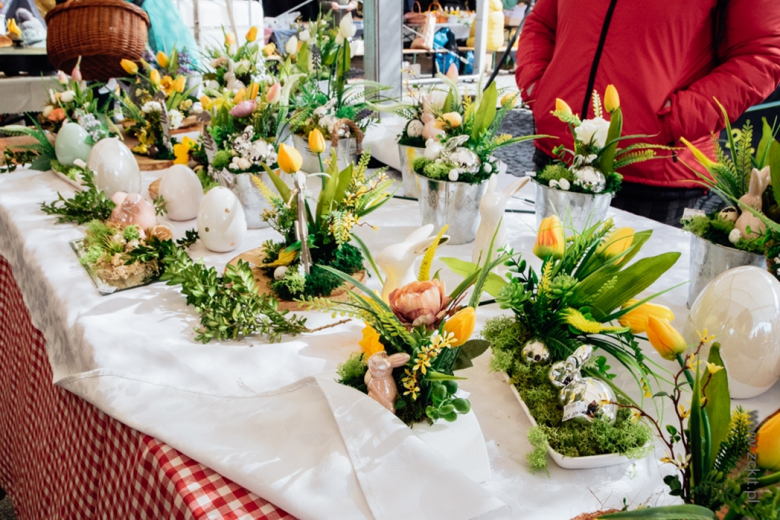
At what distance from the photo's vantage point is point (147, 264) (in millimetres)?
952

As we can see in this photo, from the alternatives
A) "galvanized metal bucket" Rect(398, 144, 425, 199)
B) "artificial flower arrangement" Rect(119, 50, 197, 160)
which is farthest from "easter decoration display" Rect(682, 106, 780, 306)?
"artificial flower arrangement" Rect(119, 50, 197, 160)

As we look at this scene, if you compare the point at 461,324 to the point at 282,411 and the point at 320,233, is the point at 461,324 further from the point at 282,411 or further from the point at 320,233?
the point at 320,233

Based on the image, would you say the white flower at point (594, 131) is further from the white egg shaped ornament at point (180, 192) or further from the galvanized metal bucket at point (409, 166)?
the white egg shaped ornament at point (180, 192)

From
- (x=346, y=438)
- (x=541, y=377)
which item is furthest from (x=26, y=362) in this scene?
Result: (x=541, y=377)

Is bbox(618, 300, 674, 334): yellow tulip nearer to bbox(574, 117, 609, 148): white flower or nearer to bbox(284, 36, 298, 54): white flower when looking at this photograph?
bbox(574, 117, 609, 148): white flower

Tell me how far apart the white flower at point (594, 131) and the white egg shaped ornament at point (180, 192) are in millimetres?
746

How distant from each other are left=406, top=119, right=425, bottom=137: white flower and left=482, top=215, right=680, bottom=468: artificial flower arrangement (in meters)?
0.59

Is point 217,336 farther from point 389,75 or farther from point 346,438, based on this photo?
point 389,75

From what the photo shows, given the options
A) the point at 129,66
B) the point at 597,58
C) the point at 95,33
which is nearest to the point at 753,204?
the point at 597,58

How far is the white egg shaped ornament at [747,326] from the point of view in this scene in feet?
2.06

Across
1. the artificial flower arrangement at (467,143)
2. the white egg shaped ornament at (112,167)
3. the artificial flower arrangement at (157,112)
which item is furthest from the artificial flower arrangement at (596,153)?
the artificial flower arrangement at (157,112)

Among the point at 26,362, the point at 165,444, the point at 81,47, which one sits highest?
the point at 81,47

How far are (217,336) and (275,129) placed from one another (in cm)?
53

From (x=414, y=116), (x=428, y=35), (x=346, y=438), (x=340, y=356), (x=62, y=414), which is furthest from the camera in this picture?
(x=428, y=35)
